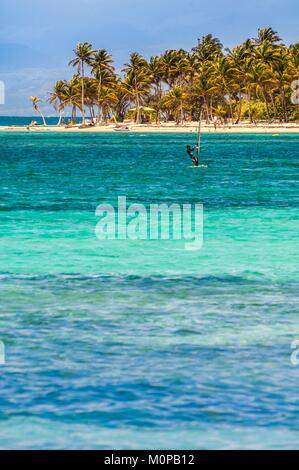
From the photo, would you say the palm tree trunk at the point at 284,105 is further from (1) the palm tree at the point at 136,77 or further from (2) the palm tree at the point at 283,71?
(1) the palm tree at the point at 136,77

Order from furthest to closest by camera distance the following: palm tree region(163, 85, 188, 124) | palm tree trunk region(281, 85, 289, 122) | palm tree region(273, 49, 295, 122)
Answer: palm tree region(163, 85, 188, 124) < palm tree trunk region(281, 85, 289, 122) < palm tree region(273, 49, 295, 122)

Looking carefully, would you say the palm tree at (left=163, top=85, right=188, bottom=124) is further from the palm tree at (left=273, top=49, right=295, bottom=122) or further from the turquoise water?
the turquoise water

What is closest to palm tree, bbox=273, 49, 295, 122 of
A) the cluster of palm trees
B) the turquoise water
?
the cluster of palm trees

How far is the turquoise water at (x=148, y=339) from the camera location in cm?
1041

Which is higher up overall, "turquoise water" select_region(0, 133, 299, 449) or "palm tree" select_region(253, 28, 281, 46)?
"palm tree" select_region(253, 28, 281, 46)

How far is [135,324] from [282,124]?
173 metres

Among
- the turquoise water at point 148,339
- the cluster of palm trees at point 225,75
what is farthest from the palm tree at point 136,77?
the turquoise water at point 148,339

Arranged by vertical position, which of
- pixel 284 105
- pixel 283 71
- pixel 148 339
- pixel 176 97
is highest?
pixel 283 71

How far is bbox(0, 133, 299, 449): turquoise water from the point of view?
34.1ft

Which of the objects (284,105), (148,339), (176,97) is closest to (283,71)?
(284,105)

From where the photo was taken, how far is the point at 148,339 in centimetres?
1384

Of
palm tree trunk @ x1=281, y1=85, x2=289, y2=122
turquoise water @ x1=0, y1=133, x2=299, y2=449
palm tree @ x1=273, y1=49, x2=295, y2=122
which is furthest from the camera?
palm tree trunk @ x1=281, y1=85, x2=289, y2=122

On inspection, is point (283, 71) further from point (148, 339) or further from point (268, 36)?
point (148, 339)
